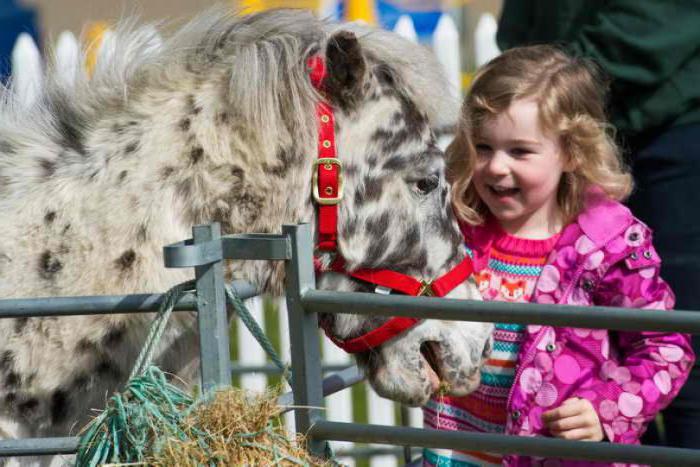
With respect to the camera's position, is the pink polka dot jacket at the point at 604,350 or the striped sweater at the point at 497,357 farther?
the striped sweater at the point at 497,357

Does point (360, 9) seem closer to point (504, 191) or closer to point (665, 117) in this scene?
point (665, 117)

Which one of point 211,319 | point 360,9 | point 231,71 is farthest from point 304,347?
point 360,9

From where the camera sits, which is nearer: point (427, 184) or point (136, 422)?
point (136, 422)

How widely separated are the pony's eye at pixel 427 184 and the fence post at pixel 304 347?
0.60m

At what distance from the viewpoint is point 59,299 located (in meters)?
1.99

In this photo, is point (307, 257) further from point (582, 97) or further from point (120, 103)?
point (582, 97)

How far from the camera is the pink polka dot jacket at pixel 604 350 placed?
247 cm

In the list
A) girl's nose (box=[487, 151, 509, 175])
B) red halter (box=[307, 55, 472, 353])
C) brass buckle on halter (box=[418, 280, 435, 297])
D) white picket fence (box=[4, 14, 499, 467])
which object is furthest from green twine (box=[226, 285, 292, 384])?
white picket fence (box=[4, 14, 499, 467])

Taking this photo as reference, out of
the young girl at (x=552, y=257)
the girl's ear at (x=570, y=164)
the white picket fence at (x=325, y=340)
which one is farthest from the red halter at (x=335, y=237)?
the white picket fence at (x=325, y=340)

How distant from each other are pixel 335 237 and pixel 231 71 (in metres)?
0.44

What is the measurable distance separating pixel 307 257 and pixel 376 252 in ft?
1.68

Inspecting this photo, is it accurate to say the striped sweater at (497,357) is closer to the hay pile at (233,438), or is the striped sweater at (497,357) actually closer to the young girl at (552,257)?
the young girl at (552,257)

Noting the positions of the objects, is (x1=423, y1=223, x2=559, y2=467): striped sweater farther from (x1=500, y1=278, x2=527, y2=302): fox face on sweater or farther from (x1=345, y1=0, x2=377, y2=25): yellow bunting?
(x1=345, y1=0, x2=377, y2=25): yellow bunting

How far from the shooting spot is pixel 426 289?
2.50m
